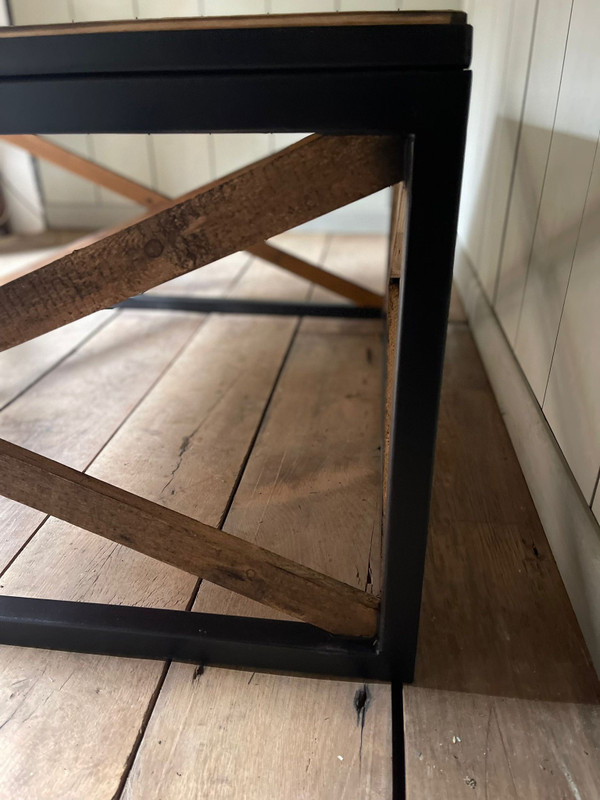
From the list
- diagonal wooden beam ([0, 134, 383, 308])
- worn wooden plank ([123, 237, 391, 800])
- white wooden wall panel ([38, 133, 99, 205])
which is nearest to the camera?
worn wooden plank ([123, 237, 391, 800])

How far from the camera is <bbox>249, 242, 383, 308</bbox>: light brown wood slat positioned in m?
1.45

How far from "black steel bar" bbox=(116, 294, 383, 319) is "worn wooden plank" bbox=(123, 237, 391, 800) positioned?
40 centimetres

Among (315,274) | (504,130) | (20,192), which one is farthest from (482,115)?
(20,192)

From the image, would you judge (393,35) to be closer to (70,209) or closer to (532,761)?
(532,761)

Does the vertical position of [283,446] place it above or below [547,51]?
→ below

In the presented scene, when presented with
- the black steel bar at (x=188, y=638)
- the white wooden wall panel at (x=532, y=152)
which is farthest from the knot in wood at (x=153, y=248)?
the white wooden wall panel at (x=532, y=152)

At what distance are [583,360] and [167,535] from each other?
0.47 meters

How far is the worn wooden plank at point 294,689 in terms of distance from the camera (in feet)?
1.67

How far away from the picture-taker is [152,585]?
0.70 meters

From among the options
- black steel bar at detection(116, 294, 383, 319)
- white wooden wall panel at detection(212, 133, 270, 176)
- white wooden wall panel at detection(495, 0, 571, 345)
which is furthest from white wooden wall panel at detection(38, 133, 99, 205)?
white wooden wall panel at detection(495, 0, 571, 345)

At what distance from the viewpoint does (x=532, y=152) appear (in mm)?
973

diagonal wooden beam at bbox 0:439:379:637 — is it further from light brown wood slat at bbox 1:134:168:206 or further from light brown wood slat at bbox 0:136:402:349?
light brown wood slat at bbox 1:134:168:206

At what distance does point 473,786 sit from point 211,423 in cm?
67

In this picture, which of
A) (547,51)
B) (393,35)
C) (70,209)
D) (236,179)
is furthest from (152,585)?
(70,209)
